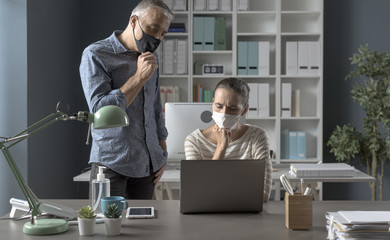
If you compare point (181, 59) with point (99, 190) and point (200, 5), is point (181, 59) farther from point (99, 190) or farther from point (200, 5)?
point (99, 190)

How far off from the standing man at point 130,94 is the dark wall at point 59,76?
64.7 inches

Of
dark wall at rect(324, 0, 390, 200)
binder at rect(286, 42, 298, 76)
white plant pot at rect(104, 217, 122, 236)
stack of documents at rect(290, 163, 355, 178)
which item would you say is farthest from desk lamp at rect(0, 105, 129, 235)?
dark wall at rect(324, 0, 390, 200)

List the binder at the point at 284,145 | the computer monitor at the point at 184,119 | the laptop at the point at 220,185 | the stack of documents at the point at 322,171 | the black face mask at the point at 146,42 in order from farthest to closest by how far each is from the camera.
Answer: the binder at the point at 284,145
the computer monitor at the point at 184,119
the stack of documents at the point at 322,171
the black face mask at the point at 146,42
the laptop at the point at 220,185

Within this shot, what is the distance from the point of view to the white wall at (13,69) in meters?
3.23

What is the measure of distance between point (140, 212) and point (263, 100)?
9.84 ft

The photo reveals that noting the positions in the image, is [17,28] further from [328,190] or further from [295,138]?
[328,190]

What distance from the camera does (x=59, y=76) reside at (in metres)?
3.98

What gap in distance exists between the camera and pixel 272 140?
15.2ft

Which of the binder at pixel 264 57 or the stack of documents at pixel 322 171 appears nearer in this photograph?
the stack of documents at pixel 322 171

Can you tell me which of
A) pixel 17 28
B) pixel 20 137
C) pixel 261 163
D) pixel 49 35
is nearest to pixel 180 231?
pixel 261 163

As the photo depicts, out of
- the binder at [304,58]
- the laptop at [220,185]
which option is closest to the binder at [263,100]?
the binder at [304,58]

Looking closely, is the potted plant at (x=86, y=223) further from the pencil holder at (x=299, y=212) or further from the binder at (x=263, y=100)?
the binder at (x=263, y=100)

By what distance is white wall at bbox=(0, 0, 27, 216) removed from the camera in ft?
10.6

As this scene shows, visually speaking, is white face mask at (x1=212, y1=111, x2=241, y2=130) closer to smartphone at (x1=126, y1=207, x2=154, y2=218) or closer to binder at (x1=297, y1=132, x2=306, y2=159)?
smartphone at (x1=126, y1=207, x2=154, y2=218)
